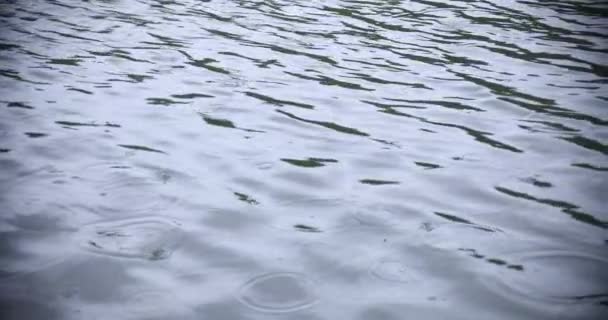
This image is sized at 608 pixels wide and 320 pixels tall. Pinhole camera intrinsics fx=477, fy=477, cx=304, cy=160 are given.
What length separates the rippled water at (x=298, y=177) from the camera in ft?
7.44

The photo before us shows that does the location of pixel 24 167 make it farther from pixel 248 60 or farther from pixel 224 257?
pixel 248 60

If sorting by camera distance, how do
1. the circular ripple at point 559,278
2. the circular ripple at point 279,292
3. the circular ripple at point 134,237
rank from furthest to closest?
1. the circular ripple at point 134,237
2. the circular ripple at point 559,278
3. the circular ripple at point 279,292

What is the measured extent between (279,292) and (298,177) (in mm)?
1201

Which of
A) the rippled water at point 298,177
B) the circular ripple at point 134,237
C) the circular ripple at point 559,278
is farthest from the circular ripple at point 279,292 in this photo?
the circular ripple at point 559,278

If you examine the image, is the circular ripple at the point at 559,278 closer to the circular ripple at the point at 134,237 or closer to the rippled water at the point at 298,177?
the rippled water at the point at 298,177

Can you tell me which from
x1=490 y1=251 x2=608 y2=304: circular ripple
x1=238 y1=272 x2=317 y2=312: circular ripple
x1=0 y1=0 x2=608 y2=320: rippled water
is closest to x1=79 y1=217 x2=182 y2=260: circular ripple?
x1=0 y1=0 x2=608 y2=320: rippled water

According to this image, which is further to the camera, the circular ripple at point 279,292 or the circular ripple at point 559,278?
the circular ripple at point 559,278

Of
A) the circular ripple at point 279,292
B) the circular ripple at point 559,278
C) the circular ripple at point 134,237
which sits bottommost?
the circular ripple at point 279,292

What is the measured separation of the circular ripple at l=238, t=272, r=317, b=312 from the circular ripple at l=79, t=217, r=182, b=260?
0.53 m

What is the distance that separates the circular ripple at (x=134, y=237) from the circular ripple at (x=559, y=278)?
1.74m

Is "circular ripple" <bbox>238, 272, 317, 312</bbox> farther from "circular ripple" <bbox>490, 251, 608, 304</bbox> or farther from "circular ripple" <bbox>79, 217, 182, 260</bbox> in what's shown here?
"circular ripple" <bbox>490, 251, 608, 304</bbox>

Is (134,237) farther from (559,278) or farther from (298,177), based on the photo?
(559,278)

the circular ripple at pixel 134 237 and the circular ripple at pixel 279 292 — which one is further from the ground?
the circular ripple at pixel 134 237

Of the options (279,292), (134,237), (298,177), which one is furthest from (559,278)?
(134,237)
